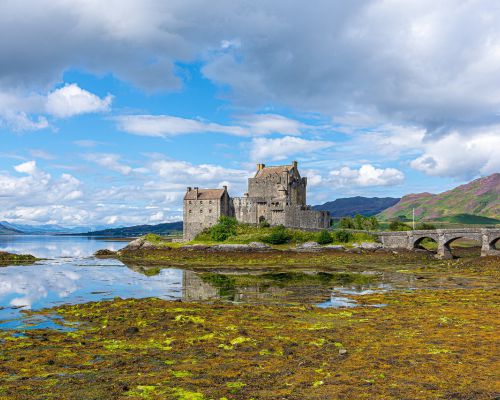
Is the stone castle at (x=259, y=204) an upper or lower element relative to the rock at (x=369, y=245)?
upper

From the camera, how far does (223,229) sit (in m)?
79.9

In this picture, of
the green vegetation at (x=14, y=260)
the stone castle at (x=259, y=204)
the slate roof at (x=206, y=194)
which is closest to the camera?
the green vegetation at (x=14, y=260)

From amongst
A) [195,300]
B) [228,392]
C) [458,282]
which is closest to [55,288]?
[195,300]

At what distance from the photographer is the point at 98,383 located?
11.8 m

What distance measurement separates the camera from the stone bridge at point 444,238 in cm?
6450

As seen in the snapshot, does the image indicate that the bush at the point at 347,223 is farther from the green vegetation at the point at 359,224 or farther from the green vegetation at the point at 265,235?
the green vegetation at the point at 265,235

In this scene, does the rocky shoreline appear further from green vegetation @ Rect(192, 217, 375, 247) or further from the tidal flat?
the tidal flat

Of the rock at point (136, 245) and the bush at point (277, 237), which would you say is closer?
the bush at point (277, 237)

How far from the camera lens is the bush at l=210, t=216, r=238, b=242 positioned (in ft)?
257

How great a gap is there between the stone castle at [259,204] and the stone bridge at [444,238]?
16.2 meters

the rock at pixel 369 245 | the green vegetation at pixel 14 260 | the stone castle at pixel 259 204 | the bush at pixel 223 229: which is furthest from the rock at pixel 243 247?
the green vegetation at pixel 14 260

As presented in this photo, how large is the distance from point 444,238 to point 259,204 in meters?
33.7

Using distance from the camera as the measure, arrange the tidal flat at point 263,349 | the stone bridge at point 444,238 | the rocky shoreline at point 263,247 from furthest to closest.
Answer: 1. the rocky shoreline at point 263,247
2. the stone bridge at point 444,238
3. the tidal flat at point 263,349

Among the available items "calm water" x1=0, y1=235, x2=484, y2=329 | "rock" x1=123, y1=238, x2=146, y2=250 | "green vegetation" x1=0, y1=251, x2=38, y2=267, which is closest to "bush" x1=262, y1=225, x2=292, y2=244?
"rock" x1=123, y1=238, x2=146, y2=250
